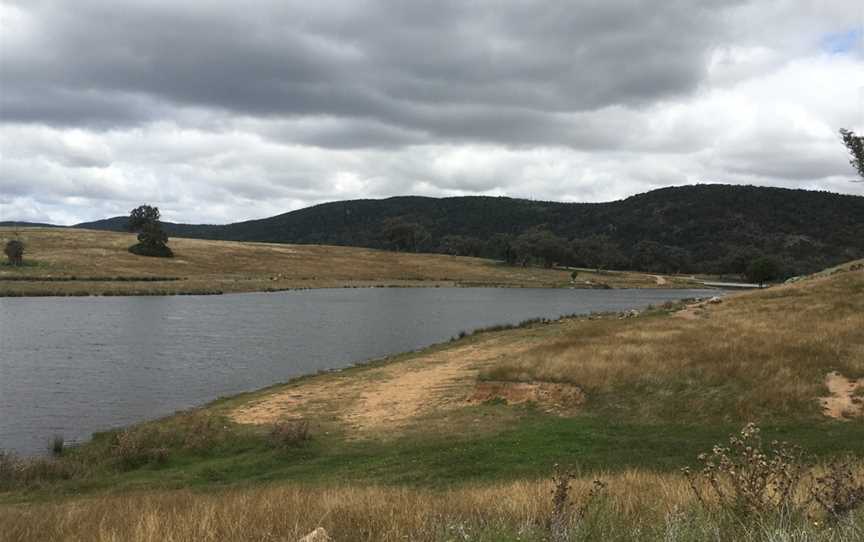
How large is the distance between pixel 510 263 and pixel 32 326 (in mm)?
129388

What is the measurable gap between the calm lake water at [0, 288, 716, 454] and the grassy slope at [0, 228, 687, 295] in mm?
14568

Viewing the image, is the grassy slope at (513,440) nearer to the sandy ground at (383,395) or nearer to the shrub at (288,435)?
the sandy ground at (383,395)

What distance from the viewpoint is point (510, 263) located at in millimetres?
165125

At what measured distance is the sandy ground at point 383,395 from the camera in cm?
2122

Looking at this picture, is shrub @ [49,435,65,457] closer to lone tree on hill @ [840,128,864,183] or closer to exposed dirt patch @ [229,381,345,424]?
exposed dirt patch @ [229,381,345,424]

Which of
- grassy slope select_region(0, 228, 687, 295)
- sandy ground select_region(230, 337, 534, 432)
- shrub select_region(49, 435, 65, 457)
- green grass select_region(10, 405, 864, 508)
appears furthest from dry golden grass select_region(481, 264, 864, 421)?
grassy slope select_region(0, 228, 687, 295)

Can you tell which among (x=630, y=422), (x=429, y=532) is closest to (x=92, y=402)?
(x=630, y=422)

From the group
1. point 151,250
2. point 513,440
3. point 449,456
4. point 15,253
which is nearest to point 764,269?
point 151,250

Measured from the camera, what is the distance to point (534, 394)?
21266mm

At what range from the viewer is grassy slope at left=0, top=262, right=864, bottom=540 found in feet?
23.5

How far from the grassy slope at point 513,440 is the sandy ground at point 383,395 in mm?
163

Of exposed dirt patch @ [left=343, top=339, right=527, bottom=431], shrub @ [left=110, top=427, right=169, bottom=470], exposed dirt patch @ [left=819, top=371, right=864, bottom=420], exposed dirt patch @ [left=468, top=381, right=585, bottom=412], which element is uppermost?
exposed dirt patch @ [left=819, top=371, right=864, bottom=420]

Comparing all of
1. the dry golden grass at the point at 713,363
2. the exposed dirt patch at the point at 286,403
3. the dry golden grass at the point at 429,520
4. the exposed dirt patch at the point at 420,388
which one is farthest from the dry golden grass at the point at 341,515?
the exposed dirt patch at the point at 286,403

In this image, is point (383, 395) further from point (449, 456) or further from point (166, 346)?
point (166, 346)
